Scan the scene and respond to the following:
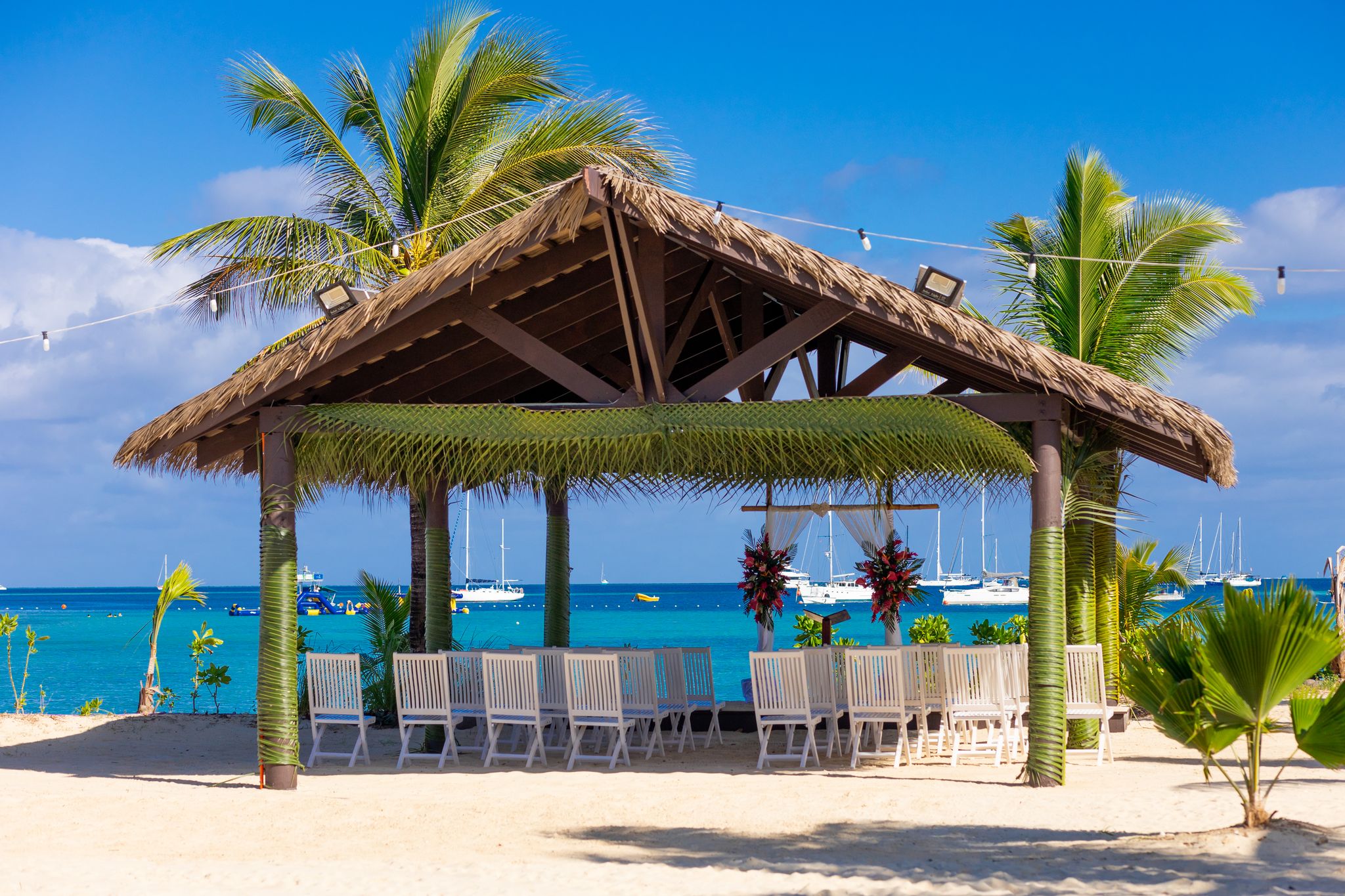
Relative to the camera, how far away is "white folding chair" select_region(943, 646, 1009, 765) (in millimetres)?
8727

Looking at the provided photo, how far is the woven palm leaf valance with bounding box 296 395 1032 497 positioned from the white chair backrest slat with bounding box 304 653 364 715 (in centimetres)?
143

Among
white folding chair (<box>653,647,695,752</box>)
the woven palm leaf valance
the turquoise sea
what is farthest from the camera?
the turquoise sea

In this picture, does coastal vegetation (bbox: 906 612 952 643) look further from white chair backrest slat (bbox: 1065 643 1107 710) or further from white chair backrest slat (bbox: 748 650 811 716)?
white chair backrest slat (bbox: 748 650 811 716)

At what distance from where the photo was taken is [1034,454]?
26.2 feet

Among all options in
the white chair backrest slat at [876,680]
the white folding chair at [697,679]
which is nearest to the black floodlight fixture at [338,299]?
the white folding chair at [697,679]

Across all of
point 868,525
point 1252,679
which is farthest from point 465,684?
point 1252,679

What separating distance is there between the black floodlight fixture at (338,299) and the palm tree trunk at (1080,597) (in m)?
6.05

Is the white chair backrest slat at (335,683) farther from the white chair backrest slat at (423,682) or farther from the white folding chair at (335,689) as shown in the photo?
the white chair backrest slat at (423,682)

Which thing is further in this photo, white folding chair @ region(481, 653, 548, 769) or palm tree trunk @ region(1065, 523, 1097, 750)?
palm tree trunk @ region(1065, 523, 1097, 750)

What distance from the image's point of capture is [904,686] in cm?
868

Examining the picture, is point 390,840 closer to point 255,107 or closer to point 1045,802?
point 1045,802

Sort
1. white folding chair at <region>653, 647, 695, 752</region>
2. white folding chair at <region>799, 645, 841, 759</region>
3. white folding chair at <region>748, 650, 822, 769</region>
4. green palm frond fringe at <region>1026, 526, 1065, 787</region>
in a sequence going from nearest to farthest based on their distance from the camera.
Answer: green palm frond fringe at <region>1026, 526, 1065, 787</region> < white folding chair at <region>748, 650, 822, 769</region> < white folding chair at <region>799, 645, 841, 759</region> < white folding chair at <region>653, 647, 695, 752</region>

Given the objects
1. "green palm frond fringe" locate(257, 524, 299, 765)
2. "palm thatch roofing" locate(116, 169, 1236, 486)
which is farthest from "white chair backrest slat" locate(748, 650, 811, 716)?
"green palm frond fringe" locate(257, 524, 299, 765)

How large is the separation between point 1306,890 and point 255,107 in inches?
482
